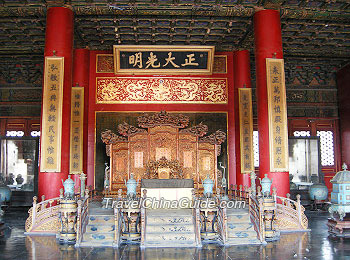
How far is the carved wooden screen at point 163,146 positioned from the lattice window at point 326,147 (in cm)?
473

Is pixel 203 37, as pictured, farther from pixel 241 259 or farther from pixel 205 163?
pixel 241 259

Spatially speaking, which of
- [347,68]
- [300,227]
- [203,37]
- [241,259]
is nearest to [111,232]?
[241,259]

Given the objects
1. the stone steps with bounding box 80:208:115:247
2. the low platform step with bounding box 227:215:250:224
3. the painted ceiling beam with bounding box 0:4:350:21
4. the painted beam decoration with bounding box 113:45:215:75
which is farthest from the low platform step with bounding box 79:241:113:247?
the painted beam decoration with bounding box 113:45:215:75

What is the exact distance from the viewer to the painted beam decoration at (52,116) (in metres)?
7.24

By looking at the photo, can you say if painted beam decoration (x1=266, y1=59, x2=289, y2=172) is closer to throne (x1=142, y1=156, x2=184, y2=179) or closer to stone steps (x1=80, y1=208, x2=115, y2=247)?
throne (x1=142, y1=156, x2=184, y2=179)

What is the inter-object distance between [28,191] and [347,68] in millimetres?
11483

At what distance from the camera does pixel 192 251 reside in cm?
532

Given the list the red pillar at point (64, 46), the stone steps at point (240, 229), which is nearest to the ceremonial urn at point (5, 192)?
the red pillar at point (64, 46)

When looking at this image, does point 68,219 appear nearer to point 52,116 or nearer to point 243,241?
point 52,116

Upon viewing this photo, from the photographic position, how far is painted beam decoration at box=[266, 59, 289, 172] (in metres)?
7.48

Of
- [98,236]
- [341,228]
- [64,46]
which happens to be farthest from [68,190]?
[341,228]

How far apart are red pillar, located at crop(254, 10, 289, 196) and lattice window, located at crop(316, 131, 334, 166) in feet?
18.3

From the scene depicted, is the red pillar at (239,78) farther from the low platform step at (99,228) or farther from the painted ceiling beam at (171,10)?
the low platform step at (99,228)

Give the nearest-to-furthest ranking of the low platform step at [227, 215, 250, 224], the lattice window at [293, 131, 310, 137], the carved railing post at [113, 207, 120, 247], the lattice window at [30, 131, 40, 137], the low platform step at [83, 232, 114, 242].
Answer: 1. the carved railing post at [113, 207, 120, 247]
2. the low platform step at [83, 232, 114, 242]
3. the low platform step at [227, 215, 250, 224]
4. the lattice window at [30, 131, 40, 137]
5. the lattice window at [293, 131, 310, 137]
